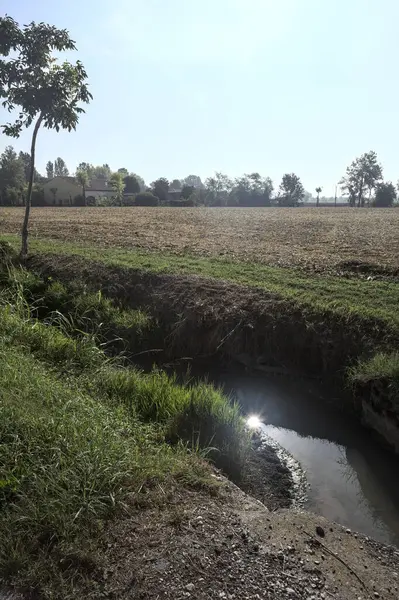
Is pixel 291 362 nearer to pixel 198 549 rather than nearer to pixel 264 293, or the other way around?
pixel 264 293

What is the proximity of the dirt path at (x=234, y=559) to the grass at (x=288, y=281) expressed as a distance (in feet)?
15.2

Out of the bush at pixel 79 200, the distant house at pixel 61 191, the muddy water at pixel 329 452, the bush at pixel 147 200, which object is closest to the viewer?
the muddy water at pixel 329 452

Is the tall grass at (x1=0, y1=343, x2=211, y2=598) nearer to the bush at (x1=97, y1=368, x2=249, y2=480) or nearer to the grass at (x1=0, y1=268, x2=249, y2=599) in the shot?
the grass at (x1=0, y1=268, x2=249, y2=599)

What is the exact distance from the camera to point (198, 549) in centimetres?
346

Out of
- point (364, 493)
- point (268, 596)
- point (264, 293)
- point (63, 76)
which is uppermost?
point (63, 76)

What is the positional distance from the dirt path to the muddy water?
82cm

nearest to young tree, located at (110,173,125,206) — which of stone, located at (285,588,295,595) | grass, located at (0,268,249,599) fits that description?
grass, located at (0,268,249,599)

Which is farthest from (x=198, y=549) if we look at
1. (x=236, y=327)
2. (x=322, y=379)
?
(x=236, y=327)

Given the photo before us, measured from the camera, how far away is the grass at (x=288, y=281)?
27.9 feet

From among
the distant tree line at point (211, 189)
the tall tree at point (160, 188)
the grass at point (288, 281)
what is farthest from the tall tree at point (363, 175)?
the grass at point (288, 281)

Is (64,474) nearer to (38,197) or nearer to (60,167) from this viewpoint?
(38,197)

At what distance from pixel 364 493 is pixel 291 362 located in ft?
10.5

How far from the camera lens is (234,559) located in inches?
136

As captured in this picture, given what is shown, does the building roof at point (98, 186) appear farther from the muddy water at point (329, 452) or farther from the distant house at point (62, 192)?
the muddy water at point (329, 452)
